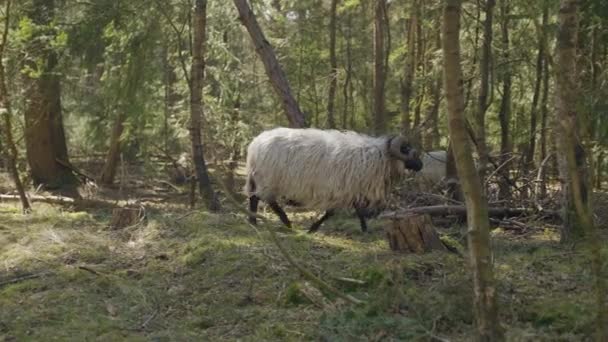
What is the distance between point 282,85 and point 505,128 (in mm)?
4012

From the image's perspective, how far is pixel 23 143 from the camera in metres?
15.6

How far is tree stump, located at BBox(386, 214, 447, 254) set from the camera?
22.7ft

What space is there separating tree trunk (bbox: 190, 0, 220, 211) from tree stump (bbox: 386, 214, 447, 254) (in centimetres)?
437

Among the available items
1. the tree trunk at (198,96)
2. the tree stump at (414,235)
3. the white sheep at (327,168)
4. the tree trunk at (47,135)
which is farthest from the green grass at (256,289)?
the tree trunk at (47,135)

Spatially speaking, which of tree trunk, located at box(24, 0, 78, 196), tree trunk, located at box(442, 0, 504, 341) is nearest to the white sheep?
Answer: tree trunk, located at box(442, 0, 504, 341)

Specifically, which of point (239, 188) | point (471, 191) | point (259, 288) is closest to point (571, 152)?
point (471, 191)

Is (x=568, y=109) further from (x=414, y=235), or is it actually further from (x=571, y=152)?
(x=414, y=235)

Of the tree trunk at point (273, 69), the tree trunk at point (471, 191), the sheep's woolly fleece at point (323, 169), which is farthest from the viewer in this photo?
the tree trunk at point (273, 69)

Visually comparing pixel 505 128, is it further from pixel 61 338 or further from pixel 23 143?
pixel 23 143

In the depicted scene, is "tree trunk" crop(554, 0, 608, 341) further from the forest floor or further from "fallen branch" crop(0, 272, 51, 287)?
"fallen branch" crop(0, 272, 51, 287)

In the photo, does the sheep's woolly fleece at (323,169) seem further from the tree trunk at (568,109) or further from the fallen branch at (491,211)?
the tree trunk at (568,109)

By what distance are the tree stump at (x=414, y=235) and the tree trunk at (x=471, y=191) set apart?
104 inches

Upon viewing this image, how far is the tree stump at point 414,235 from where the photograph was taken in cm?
693

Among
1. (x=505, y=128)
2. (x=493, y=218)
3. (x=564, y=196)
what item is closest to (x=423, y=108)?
(x=505, y=128)
